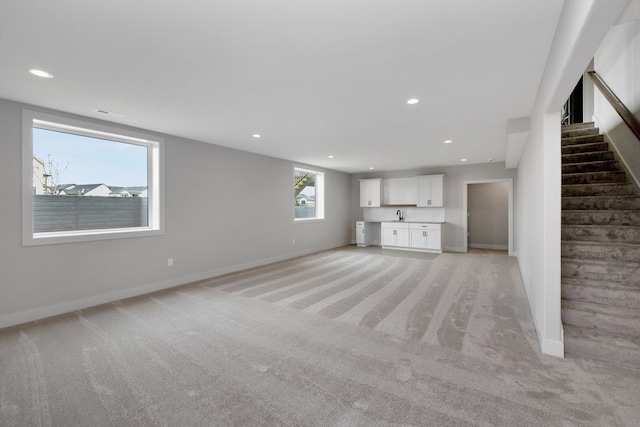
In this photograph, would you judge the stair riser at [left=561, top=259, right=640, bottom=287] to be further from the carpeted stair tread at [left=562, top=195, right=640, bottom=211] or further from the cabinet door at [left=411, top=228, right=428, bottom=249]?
the cabinet door at [left=411, top=228, right=428, bottom=249]

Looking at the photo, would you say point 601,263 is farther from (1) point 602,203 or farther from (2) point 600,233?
(1) point 602,203

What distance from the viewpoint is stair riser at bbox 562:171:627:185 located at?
3.39 metres

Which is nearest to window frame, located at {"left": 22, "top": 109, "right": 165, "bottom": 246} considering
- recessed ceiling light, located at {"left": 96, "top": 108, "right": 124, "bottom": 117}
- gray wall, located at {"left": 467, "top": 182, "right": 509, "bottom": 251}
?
recessed ceiling light, located at {"left": 96, "top": 108, "right": 124, "bottom": 117}

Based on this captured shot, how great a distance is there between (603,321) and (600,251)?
74 cm

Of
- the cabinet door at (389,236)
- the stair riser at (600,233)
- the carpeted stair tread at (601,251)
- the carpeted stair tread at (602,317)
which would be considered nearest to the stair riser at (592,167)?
the stair riser at (600,233)

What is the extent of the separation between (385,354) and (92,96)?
12.5 feet

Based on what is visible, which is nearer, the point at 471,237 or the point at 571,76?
the point at 571,76

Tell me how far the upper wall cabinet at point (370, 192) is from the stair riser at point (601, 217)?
217 inches

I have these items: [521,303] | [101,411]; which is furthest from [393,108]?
[101,411]

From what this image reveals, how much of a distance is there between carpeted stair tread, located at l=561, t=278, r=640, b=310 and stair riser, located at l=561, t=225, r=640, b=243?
536 millimetres

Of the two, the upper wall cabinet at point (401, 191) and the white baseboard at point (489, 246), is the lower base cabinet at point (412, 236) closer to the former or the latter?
the upper wall cabinet at point (401, 191)

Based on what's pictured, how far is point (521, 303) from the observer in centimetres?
351

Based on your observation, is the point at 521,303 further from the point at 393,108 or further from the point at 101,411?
the point at 101,411

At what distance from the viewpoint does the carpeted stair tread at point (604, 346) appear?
2158mm
